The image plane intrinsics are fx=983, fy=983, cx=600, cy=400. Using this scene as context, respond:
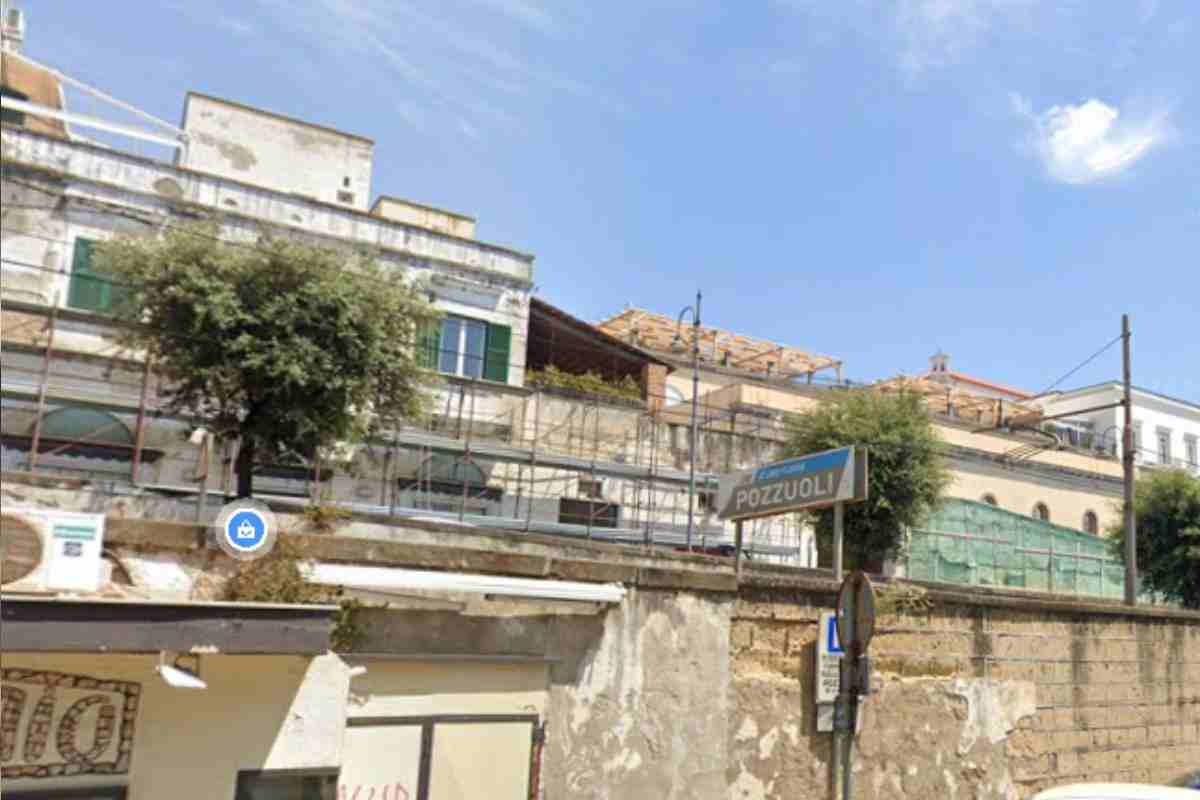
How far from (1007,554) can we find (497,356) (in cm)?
1792

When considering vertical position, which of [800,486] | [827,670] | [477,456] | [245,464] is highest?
[477,456]

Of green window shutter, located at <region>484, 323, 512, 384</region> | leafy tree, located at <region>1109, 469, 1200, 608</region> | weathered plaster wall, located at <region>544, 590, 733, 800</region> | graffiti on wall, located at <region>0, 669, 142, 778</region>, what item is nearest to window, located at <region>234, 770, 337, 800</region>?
graffiti on wall, located at <region>0, 669, 142, 778</region>

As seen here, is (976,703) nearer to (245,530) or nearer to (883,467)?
(245,530)

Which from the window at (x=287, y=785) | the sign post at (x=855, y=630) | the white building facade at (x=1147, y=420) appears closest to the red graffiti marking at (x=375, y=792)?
the window at (x=287, y=785)

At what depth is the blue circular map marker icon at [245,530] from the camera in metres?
6.29

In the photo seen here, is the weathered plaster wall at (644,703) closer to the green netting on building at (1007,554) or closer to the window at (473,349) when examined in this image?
the window at (473,349)

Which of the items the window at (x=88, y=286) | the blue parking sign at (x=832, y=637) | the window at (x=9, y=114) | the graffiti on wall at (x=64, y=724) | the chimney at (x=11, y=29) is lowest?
the graffiti on wall at (x=64, y=724)

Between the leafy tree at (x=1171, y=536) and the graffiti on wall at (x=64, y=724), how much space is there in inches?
879

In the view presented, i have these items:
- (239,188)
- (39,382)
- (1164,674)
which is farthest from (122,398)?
(1164,674)

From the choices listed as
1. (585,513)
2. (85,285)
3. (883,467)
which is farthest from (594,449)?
(85,285)

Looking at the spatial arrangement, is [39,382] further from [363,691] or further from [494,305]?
[494,305]

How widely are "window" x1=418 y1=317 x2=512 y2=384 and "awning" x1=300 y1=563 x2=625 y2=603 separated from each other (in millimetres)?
17013

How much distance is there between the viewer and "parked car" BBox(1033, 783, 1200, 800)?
26.4 ft

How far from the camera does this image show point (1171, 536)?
22.4 m
